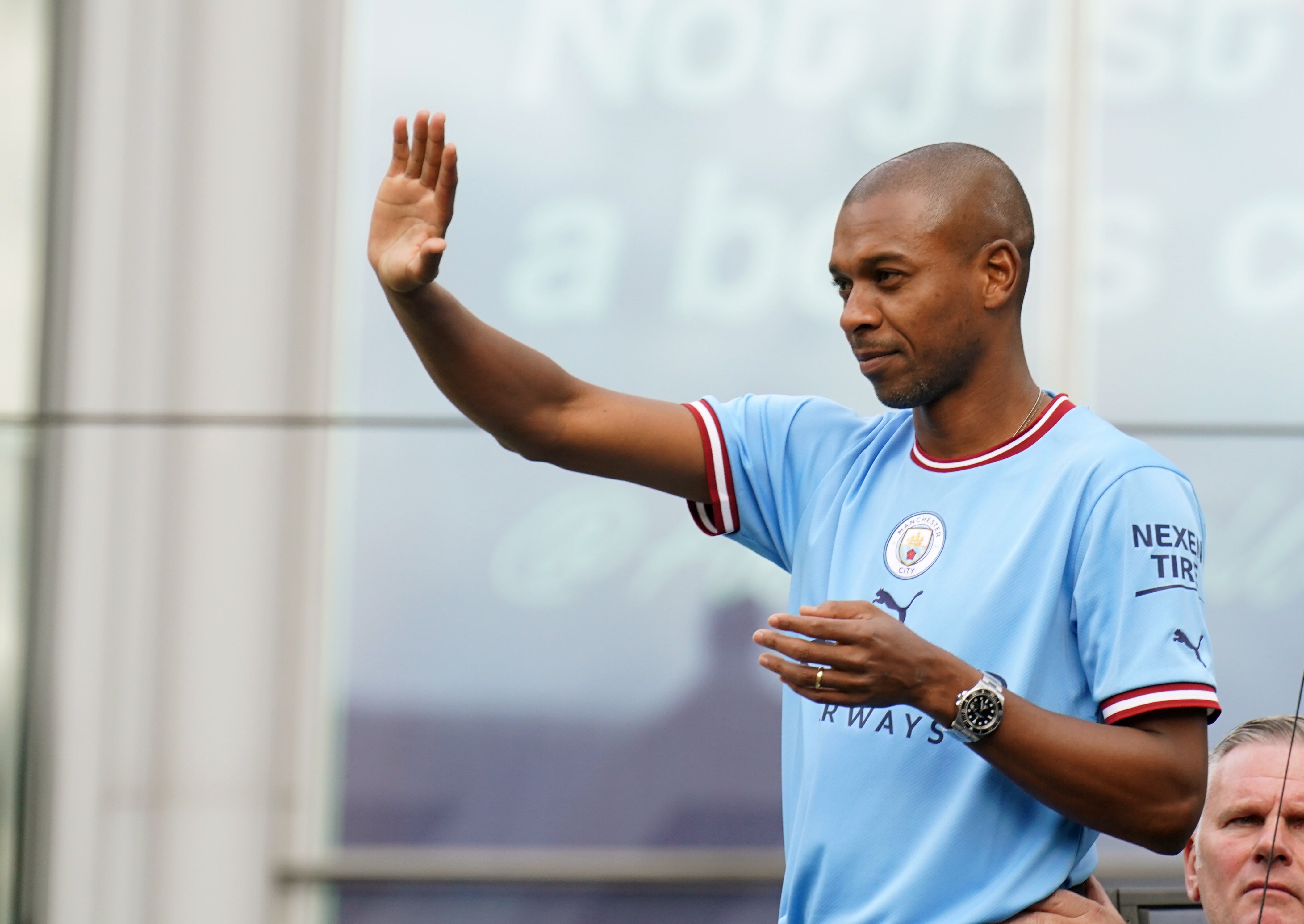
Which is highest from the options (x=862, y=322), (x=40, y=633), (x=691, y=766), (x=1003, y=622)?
(x=862, y=322)

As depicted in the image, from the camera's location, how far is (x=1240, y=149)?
3.74 m

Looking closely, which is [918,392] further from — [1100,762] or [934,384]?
[1100,762]

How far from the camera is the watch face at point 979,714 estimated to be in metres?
1.33

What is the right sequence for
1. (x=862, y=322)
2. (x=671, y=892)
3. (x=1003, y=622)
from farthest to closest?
(x=671, y=892) → (x=862, y=322) → (x=1003, y=622)

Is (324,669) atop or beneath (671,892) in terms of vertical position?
atop

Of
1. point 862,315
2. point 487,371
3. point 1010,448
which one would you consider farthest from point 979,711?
point 487,371

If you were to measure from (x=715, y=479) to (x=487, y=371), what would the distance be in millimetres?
324

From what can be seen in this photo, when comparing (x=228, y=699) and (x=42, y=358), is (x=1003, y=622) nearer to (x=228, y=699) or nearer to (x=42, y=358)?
(x=228, y=699)

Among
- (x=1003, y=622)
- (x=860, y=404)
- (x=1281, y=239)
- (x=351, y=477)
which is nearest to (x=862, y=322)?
(x=1003, y=622)

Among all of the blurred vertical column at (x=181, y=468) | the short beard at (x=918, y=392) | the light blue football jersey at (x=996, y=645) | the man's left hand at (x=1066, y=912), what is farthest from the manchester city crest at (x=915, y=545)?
the blurred vertical column at (x=181, y=468)

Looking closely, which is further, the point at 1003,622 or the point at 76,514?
the point at 76,514

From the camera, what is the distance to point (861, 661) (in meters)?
1.30

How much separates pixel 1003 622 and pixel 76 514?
2838 millimetres

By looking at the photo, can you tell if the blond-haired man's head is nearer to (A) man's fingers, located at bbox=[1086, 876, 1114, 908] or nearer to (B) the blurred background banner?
(A) man's fingers, located at bbox=[1086, 876, 1114, 908]
